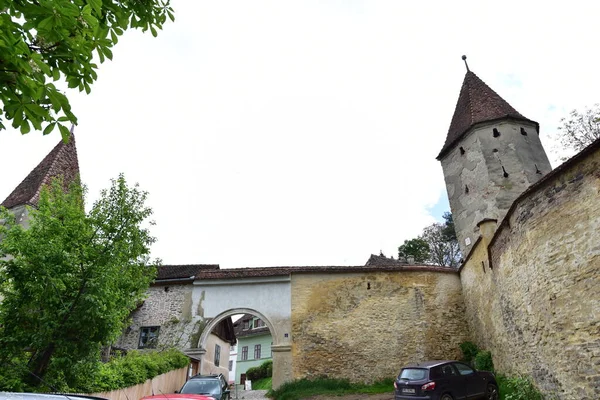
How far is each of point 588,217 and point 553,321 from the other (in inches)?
102

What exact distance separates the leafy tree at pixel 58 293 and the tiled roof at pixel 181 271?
10564 millimetres

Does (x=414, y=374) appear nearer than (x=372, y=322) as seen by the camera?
Yes

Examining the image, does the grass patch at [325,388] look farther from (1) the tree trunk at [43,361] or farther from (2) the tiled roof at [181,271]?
(1) the tree trunk at [43,361]

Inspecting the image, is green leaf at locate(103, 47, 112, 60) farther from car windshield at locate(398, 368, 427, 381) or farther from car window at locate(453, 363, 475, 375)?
car window at locate(453, 363, 475, 375)

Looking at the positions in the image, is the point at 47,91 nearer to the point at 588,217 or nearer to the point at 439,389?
the point at 588,217

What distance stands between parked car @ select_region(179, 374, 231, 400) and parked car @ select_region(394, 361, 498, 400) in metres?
5.07

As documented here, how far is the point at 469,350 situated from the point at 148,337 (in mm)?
15018

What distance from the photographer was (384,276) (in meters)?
18.2

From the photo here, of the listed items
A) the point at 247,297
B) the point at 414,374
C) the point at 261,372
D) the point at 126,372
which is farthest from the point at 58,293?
the point at 261,372

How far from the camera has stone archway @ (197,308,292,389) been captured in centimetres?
1631

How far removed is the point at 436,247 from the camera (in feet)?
131

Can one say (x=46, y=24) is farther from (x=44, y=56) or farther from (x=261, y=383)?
(x=261, y=383)

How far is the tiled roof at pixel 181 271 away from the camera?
19.8 m

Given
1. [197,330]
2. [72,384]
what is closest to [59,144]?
[197,330]
